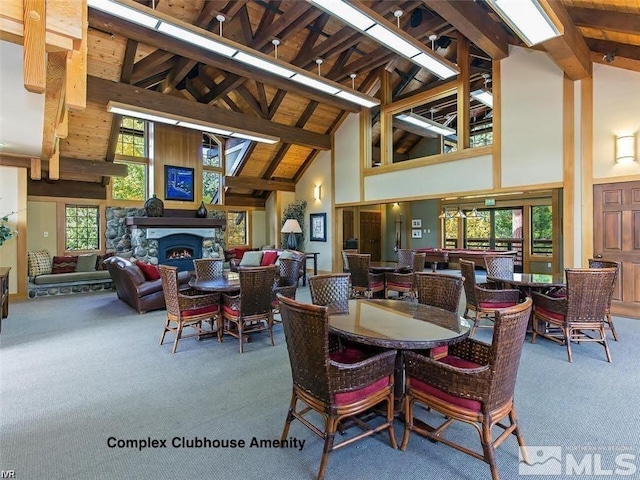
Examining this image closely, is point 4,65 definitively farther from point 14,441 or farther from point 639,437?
point 639,437

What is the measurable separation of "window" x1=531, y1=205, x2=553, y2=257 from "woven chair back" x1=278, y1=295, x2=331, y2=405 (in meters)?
10.4

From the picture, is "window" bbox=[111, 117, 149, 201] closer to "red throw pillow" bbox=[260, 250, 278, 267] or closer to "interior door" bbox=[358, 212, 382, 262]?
"red throw pillow" bbox=[260, 250, 278, 267]

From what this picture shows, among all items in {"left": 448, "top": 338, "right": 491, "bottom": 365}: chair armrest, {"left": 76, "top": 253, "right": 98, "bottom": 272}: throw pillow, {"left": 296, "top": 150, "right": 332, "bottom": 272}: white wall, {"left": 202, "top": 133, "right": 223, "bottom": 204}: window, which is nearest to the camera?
{"left": 448, "top": 338, "right": 491, "bottom": 365}: chair armrest

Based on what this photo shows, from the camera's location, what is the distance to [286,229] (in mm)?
9125

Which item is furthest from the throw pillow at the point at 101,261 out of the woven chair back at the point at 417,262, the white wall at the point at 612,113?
the white wall at the point at 612,113

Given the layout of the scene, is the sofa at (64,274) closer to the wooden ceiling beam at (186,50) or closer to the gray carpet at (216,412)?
the gray carpet at (216,412)

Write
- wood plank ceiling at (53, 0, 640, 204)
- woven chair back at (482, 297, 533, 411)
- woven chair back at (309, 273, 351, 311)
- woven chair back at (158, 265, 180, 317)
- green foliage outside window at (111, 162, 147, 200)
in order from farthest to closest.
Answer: green foliage outside window at (111, 162, 147, 200)
wood plank ceiling at (53, 0, 640, 204)
woven chair back at (158, 265, 180, 317)
woven chair back at (309, 273, 351, 311)
woven chair back at (482, 297, 533, 411)

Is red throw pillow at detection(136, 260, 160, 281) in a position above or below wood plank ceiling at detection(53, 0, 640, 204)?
below

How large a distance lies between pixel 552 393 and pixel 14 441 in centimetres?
375

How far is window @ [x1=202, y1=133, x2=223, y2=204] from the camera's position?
9.76 m

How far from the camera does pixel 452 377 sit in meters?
1.78

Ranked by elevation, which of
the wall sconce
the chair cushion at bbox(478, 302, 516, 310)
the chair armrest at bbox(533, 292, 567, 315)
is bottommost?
the chair cushion at bbox(478, 302, 516, 310)

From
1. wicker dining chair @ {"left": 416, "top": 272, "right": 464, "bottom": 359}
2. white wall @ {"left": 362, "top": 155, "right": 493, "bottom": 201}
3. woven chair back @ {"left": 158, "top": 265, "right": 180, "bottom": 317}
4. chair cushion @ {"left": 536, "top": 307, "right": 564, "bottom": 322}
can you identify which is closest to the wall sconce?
white wall @ {"left": 362, "top": 155, "right": 493, "bottom": 201}

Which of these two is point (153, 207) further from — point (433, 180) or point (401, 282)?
point (433, 180)
